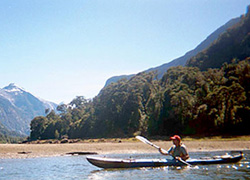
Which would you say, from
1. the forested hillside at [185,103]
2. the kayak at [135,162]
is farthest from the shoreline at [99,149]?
the kayak at [135,162]

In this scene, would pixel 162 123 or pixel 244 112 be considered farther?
pixel 162 123

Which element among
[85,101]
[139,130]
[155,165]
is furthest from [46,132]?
[155,165]

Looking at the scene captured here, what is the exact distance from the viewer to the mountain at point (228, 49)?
83688 millimetres

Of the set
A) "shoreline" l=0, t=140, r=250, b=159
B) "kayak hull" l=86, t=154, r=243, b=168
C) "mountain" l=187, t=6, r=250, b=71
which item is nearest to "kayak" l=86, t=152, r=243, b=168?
"kayak hull" l=86, t=154, r=243, b=168

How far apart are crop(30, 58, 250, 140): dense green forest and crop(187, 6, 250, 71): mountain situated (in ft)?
62.1

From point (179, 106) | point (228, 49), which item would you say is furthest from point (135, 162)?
point (228, 49)

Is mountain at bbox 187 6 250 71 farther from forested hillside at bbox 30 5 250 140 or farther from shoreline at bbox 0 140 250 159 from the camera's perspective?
Answer: shoreline at bbox 0 140 250 159

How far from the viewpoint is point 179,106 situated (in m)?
50.1

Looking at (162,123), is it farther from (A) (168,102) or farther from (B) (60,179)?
(B) (60,179)

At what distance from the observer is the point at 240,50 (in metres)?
84.1

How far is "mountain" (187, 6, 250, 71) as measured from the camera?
83688mm

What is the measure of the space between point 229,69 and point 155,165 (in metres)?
49.6

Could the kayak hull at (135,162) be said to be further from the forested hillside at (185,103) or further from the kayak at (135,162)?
the forested hillside at (185,103)

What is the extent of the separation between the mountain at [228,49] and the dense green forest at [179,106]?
18.9 meters
